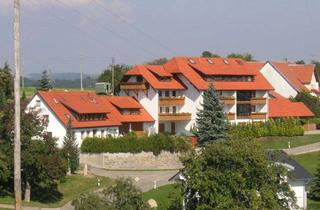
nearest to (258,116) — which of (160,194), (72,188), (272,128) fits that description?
(272,128)

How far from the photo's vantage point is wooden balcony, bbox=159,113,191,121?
71188mm

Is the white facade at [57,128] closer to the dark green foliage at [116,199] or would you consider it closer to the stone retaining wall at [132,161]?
the stone retaining wall at [132,161]

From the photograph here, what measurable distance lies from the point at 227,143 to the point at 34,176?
58.7ft

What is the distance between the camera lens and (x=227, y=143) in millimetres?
30219

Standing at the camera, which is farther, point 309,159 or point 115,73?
point 115,73

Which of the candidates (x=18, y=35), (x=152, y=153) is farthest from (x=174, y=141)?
(x=18, y=35)

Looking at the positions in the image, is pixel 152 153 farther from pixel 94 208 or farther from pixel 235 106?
pixel 94 208

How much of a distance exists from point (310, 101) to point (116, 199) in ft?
194

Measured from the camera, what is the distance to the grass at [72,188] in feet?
143

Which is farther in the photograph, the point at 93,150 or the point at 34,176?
the point at 93,150

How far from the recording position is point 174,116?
236 ft

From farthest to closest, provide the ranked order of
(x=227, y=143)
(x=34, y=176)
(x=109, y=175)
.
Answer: (x=109, y=175)
(x=34, y=176)
(x=227, y=143)

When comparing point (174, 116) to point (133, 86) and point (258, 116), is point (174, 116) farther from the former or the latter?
point (258, 116)

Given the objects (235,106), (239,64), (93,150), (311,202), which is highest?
(239,64)
